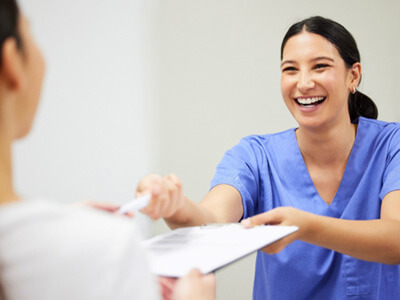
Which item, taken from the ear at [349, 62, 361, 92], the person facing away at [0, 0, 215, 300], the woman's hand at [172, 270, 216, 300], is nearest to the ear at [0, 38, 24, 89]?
the person facing away at [0, 0, 215, 300]

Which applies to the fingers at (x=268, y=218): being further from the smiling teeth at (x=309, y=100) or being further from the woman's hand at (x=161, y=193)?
the smiling teeth at (x=309, y=100)

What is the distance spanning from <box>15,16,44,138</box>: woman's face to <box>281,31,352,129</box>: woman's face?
0.75m

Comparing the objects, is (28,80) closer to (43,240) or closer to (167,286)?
(43,240)

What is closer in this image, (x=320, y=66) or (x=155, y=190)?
(x=155, y=190)

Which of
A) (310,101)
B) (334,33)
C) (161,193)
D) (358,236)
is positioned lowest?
(358,236)

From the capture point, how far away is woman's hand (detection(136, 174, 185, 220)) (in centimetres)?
69

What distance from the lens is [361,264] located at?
988 mm

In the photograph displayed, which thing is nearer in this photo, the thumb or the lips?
the thumb

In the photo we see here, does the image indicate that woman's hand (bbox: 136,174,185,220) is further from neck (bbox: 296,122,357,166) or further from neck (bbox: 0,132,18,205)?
neck (bbox: 296,122,357,166)

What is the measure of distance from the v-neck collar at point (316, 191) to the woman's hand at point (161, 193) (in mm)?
431

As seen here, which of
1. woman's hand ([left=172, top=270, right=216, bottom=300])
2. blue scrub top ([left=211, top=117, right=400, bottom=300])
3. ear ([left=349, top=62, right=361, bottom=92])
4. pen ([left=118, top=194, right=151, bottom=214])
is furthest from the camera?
ear ([left=349, top=62, right=361, bottom=92])

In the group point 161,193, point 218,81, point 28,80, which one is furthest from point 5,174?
point 218,81

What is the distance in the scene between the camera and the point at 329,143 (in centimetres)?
109

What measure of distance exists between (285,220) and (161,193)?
8.3 inches
